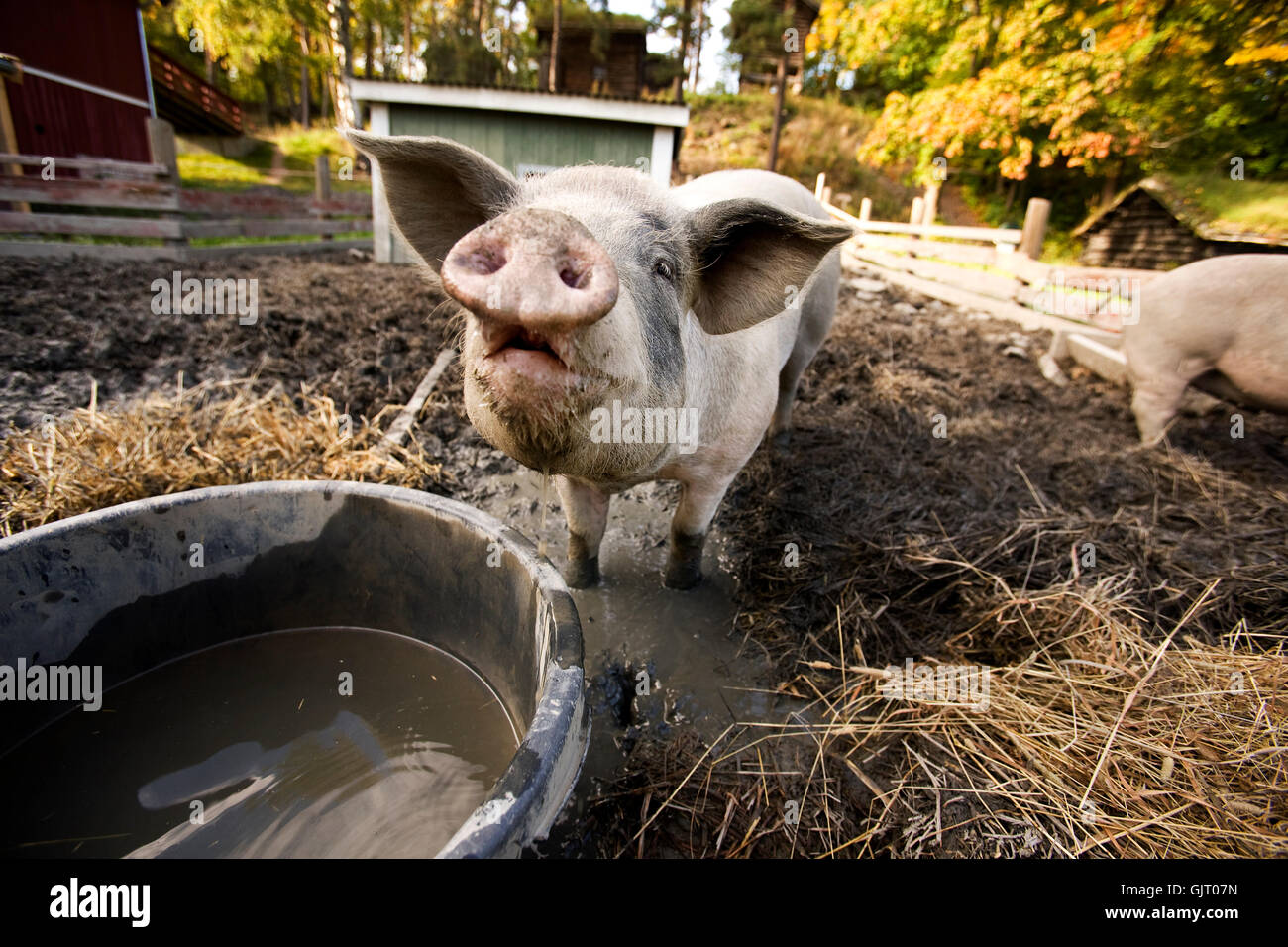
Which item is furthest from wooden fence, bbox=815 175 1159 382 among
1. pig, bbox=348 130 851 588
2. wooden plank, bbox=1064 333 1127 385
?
pig, bbox=348 130 851 588

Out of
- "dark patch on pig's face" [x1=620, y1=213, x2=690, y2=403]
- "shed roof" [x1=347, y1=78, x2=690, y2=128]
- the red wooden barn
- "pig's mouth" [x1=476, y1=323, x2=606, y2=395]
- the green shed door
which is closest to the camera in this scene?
"pig's mouth" [x1=476, y1=323, x2=606, y2=395]

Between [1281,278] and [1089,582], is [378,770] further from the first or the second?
[1281,278]

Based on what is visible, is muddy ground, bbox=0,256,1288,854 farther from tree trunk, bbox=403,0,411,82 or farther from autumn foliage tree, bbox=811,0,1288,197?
tree trunk, bbox=403,0,411,82

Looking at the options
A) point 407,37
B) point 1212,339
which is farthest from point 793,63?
point 1212,339

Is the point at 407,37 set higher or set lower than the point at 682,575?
higher

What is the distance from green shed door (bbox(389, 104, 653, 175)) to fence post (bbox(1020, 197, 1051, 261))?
6484 millimetres

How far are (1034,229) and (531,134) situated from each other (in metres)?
8.65

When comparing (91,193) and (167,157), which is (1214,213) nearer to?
(167,157)

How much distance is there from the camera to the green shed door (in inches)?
442

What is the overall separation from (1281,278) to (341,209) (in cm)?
1411

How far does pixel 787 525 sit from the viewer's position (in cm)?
373

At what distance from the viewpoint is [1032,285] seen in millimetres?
9023

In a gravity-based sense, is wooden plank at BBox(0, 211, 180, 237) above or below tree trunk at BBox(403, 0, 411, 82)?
below

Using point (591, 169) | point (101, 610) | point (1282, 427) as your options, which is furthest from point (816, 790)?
point (1282, 427)
